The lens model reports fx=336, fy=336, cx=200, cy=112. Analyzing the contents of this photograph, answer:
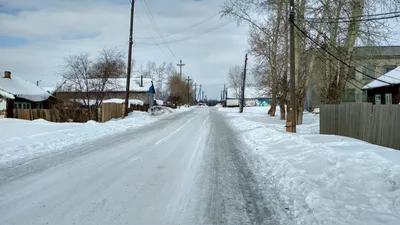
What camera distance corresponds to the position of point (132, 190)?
6.19m

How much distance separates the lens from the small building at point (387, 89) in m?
25.7

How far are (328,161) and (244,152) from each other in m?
3.43

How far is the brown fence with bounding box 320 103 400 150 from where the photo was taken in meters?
10.9

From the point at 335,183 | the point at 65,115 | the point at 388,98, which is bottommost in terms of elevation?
the point at 335,183

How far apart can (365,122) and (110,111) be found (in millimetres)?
21647

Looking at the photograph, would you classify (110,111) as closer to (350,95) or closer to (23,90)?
(23,90)

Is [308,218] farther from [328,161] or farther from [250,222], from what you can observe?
[328,161]

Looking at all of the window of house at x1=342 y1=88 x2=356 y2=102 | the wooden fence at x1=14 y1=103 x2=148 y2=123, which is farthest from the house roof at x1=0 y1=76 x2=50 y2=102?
the window of house at x1=342 y1=88 x2=356 y2=102

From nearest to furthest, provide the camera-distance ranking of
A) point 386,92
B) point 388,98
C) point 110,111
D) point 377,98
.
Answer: point 388,98 → point 386,92 → point 110,111 → point 377,98

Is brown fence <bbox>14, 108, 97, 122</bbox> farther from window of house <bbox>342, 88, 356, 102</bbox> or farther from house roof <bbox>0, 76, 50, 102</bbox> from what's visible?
window of house <bbox>342, 88, 356, 102</bbox>

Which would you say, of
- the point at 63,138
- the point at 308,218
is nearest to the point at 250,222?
the point at 308,218

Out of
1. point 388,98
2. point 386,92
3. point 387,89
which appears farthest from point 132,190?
point 386,92

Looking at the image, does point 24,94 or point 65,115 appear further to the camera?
point 24,94

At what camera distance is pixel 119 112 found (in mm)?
32094
